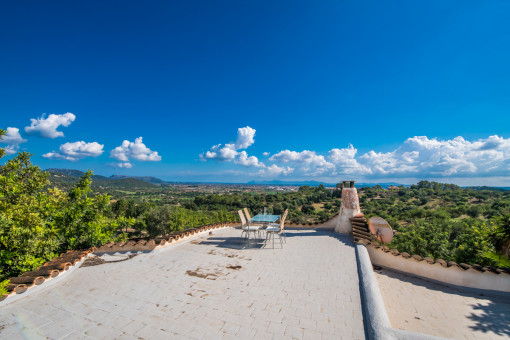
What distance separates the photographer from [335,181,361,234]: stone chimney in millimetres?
8414

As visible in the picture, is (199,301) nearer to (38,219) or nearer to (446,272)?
(38,219)

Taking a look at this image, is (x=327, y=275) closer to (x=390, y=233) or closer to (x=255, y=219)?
(x=255, y=219)

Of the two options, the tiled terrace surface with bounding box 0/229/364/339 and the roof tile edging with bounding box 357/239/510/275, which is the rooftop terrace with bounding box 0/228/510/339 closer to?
the tiled terrace surface with bounding box 0/229/364/339

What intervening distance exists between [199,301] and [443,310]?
192 inches

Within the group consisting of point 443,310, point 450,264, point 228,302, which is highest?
point 228,302

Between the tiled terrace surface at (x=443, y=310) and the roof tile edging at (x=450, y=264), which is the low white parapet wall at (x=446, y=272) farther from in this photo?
the tiled terrace surface at (x=443, y=310)

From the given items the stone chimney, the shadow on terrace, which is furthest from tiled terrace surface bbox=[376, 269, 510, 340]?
the stone chimney

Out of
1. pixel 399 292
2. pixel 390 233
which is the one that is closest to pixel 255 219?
pixel 399 292

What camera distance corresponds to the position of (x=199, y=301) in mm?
3510

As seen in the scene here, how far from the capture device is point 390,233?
764 centimetres

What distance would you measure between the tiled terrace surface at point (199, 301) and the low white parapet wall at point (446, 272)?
1.48 metres

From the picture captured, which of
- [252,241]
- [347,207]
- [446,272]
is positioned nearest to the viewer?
[446,272]

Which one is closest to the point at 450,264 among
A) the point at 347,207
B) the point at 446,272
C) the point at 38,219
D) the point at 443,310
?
the point at 446,272

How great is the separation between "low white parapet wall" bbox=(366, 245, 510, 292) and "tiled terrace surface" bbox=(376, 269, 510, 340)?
7.3 inches
